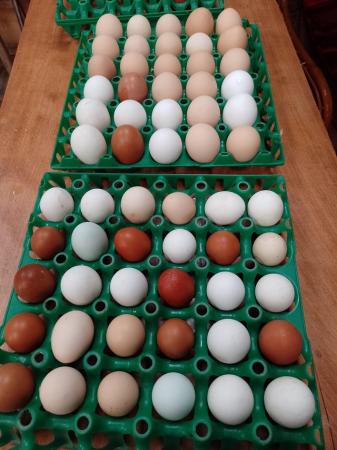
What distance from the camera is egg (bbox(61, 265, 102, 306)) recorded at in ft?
1.88

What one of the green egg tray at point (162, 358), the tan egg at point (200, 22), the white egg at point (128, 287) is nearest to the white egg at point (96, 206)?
the green egg tray at point (162, 358)

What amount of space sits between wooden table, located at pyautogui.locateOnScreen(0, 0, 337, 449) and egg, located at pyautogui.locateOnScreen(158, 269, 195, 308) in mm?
223

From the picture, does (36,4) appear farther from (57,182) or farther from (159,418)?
(159,418)

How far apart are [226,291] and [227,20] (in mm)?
770

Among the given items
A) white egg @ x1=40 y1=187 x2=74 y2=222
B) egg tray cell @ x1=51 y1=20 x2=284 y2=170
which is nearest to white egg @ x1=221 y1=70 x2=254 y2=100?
egg tray cell @ x1=51 y1=20 x2=284 y2=170

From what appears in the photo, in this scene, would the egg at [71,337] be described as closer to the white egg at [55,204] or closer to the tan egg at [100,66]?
the white egg at [55,204]

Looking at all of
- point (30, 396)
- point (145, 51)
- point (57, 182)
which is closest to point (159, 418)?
point (30, 396)

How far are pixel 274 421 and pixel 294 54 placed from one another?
932 mm

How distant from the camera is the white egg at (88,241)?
2.00 feet

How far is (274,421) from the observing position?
500mm

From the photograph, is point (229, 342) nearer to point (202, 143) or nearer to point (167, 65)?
point (202, 143)

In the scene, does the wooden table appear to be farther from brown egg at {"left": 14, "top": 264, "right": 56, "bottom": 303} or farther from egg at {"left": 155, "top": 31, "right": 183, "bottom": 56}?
egg at {"left": 155, "top": 31, "right": 183, "bottom": 56}

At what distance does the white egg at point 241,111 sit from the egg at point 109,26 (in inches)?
17.3

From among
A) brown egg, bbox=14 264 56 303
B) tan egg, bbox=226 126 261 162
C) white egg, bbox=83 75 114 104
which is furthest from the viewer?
white egg, bbox=83 75 114 104
